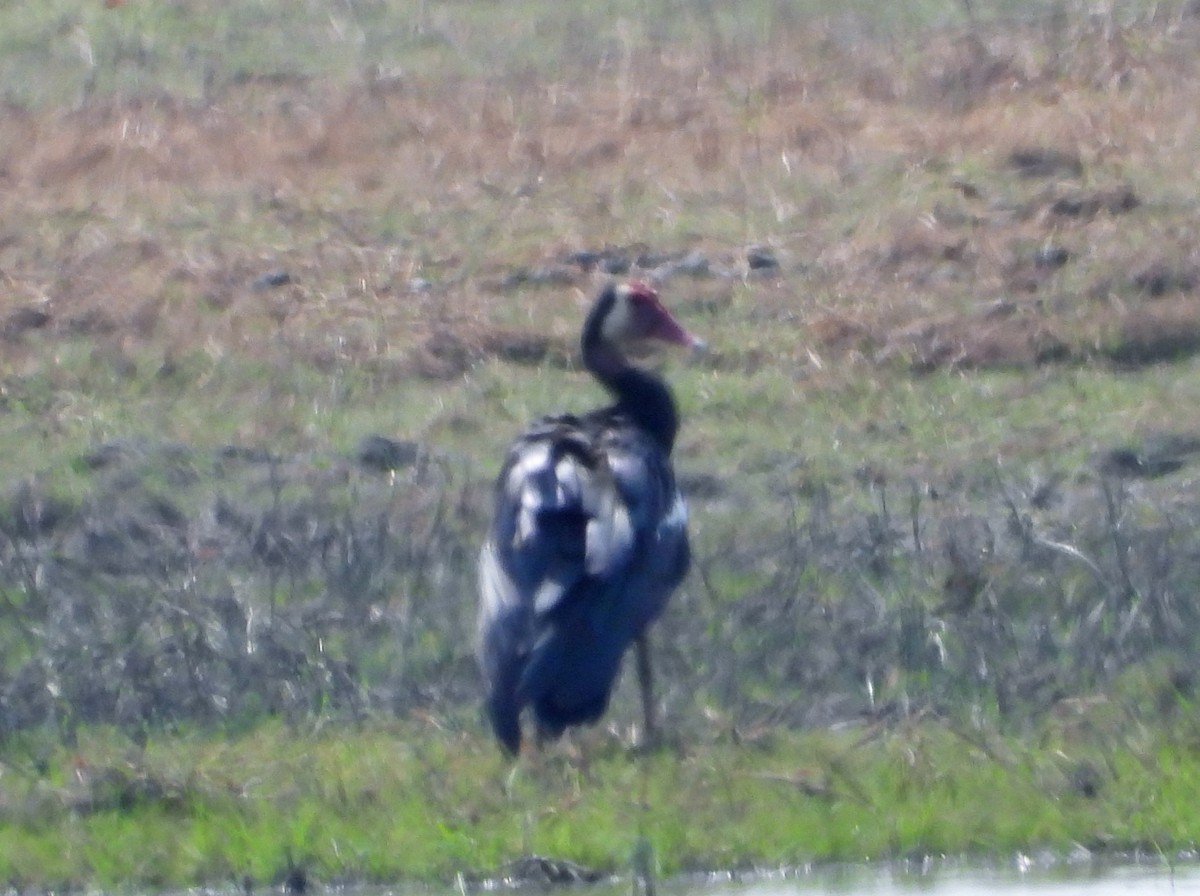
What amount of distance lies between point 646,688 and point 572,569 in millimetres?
612

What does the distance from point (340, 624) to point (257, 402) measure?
3.95 m

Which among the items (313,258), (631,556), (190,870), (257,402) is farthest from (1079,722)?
(313,258)

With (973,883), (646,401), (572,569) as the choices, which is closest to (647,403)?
(646,401)

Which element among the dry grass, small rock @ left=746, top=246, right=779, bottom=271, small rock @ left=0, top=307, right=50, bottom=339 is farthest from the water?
small rock @ left=0, top=307, right=50, bottom=339

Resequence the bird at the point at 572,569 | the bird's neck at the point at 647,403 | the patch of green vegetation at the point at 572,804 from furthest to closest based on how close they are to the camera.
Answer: the bird's neck at the point at 647,403
the bird at the point at 572,569
the patch of green vegetation at the point at 572,804

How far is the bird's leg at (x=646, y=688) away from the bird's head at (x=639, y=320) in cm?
184

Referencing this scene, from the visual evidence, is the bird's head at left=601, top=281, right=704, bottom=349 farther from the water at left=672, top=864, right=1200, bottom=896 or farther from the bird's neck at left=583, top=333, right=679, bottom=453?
the water at left=672, top=864, right=1200, bottom=896

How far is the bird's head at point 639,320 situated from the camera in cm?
986

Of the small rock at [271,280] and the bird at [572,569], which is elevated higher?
the small rock at [271,280]

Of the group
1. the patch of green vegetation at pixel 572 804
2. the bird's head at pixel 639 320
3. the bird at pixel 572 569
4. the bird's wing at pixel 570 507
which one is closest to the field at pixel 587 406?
the patch of green vegetation at pixel 572 804

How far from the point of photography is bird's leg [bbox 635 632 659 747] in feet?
24.9

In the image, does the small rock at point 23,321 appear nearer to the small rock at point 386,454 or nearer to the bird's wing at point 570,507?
the small rock at point 386,454

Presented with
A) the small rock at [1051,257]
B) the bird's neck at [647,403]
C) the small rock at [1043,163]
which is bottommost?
the bird's neck at [647,403]

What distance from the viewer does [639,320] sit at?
10.0 metres
